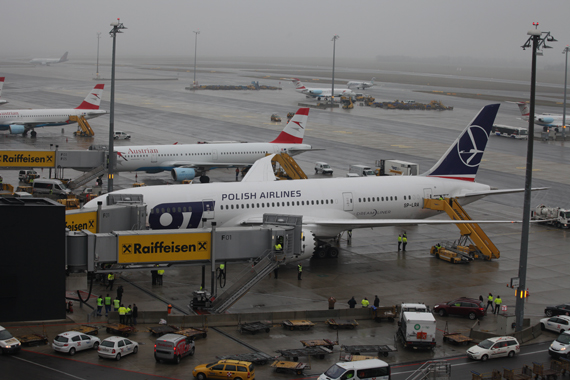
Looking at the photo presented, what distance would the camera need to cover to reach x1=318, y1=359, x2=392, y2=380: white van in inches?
982

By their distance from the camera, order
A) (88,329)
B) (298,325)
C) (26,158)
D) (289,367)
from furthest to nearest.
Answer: (26,158)
(298,325)
(88,329)
(289,367)

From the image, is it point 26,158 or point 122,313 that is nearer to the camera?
point 122,313

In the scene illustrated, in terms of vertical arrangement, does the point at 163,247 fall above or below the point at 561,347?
above

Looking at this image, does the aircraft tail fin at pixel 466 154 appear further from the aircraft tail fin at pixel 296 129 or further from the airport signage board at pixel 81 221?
the airport signage board at pixel 81 221

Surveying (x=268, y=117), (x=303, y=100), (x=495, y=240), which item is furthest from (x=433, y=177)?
(x=303, y=100)

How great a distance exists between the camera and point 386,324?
111ft

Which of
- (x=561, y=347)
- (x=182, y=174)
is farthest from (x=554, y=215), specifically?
(x=182, y=174)

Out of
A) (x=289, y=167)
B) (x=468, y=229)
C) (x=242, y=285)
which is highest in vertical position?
(x=289, y=167)

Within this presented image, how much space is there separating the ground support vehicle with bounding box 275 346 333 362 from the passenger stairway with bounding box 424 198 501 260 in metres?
20.5

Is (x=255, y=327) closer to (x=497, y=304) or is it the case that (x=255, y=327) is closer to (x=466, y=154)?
(x=497, y=304)

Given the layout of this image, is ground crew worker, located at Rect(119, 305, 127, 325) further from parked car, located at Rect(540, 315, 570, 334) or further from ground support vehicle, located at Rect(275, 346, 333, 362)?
parked car, located at Rect(540, 315, 570, 334)

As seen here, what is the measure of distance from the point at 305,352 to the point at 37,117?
270ft

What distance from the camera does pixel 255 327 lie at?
31.6m

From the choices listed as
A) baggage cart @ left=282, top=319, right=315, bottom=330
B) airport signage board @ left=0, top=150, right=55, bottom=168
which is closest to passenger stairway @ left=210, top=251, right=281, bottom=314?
baggage cart @ left=282, top=319, right=315, bottom=330
